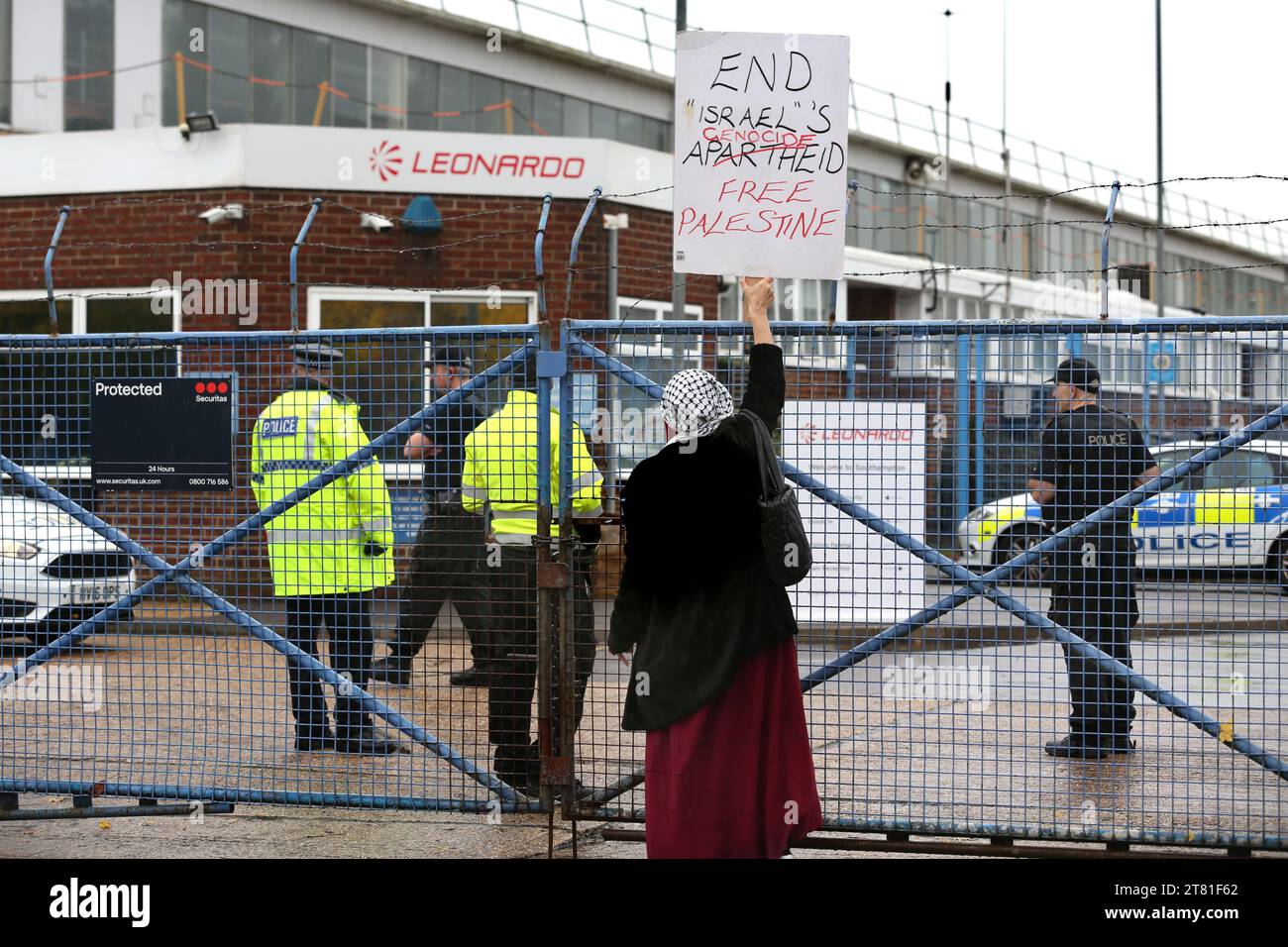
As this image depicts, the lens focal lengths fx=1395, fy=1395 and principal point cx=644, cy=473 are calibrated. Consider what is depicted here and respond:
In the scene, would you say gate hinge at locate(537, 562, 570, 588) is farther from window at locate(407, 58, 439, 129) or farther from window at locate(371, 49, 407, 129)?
window at locate(407, 58, 439, 129)

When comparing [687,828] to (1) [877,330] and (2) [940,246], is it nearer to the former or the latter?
(1) [877,330]

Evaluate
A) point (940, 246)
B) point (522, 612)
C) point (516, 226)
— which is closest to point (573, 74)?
point (940, 246)

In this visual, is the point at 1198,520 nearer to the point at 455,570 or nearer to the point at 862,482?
the point at 862,482

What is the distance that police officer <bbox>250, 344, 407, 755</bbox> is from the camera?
632 centimetres

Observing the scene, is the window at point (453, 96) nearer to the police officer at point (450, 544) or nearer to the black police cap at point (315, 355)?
the black police cap at point (315, 355)

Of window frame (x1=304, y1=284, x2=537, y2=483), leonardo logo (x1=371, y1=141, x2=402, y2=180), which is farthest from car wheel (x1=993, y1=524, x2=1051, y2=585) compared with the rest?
leonardo logo (x1=371, y1=141, x2=402, y2=180)

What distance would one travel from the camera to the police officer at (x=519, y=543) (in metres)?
5.75

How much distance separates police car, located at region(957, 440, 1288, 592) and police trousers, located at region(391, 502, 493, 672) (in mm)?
2087

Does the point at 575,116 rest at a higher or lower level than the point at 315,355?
higher

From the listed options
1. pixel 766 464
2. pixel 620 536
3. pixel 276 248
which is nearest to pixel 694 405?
pixel 766 464

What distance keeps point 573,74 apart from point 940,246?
12.7 metres

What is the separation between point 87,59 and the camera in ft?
96.3

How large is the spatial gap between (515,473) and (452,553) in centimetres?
47

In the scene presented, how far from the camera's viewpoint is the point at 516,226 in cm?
1509
